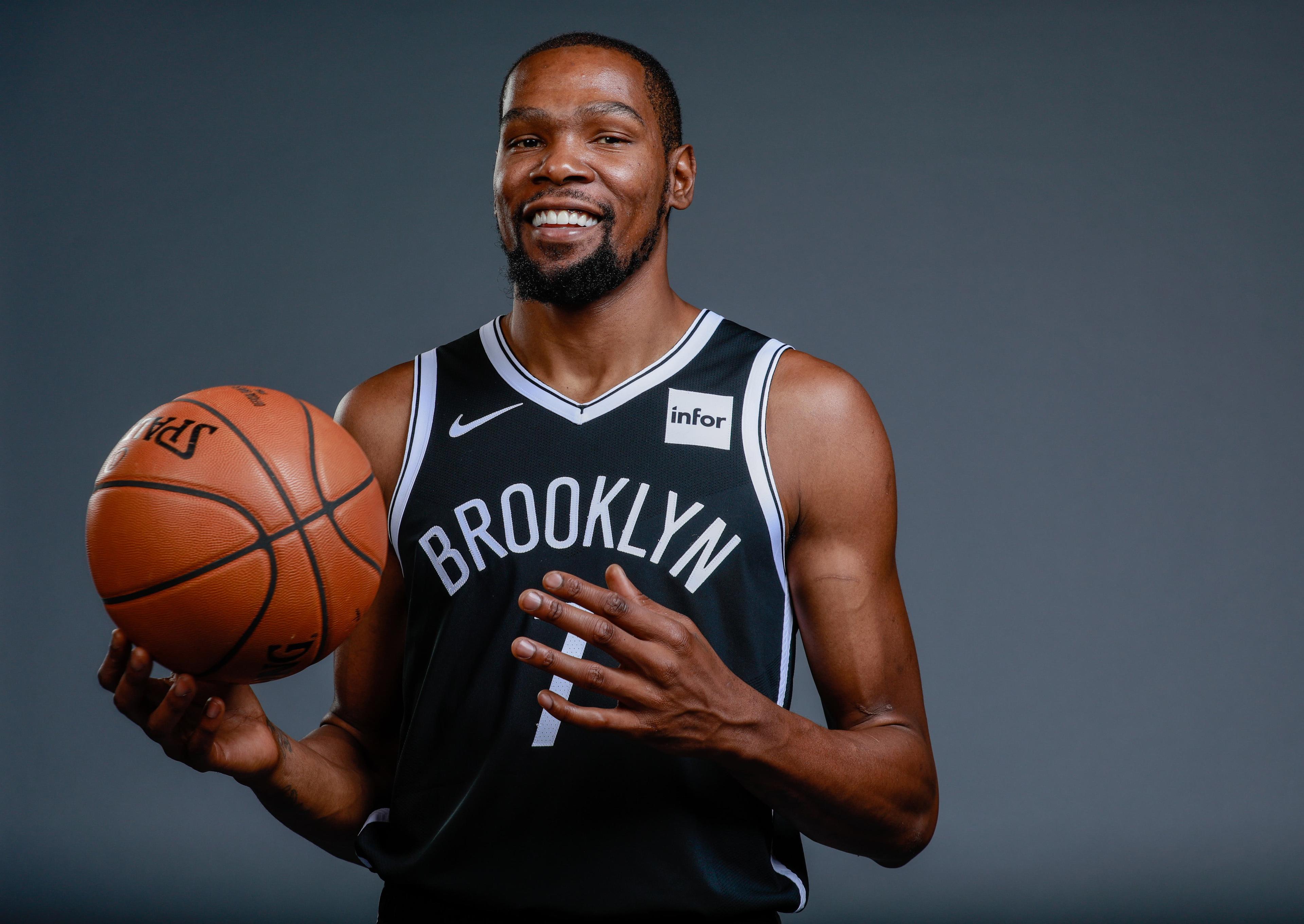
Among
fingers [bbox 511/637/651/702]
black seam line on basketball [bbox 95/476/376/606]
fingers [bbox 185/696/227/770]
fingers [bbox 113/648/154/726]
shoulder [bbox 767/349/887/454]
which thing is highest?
shoulder [bbox 767/349/887/454]

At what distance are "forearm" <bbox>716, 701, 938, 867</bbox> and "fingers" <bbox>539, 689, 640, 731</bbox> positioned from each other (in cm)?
16

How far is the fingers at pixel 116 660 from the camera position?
150 centimetres

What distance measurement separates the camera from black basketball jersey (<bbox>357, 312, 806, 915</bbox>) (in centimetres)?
176

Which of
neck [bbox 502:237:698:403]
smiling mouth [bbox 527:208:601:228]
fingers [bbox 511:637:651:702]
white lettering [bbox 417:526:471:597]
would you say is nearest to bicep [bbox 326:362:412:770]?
white lettering [bbox 417:526:471:597]

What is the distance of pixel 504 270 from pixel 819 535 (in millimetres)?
714

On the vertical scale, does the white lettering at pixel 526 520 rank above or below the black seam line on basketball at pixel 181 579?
above

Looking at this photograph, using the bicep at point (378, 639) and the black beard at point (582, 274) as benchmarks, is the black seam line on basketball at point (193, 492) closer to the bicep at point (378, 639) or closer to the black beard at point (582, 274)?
the bicep at point (378, 639)

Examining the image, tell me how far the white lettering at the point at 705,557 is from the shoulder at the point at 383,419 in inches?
18.6

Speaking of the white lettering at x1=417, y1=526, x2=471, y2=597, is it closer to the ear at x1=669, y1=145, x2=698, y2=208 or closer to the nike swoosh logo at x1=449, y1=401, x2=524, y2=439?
the nike swoosh logo at x1=449, y1=401, x2=524, y2=439

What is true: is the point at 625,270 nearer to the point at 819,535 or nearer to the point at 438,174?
the point at 819,535

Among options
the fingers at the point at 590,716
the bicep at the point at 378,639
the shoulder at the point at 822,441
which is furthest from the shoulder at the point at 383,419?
the fingers at the point at 590,716

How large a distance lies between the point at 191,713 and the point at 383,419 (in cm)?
61

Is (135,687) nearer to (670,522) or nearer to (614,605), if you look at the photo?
(614,605)

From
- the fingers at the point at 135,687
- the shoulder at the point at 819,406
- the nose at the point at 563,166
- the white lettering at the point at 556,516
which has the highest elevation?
the nose at the point at 563,166
